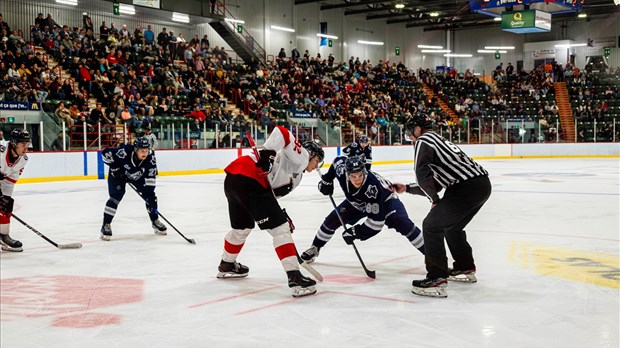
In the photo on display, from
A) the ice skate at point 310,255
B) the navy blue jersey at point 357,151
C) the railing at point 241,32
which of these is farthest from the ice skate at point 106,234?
the railing at point 241,32

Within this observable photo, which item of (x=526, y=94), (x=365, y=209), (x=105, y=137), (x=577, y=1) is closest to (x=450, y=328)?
(x=365, y=209)

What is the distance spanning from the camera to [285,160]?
4.63m

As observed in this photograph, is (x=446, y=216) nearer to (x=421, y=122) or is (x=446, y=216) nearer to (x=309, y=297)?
(x=421, y=122)

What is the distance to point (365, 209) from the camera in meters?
5.11

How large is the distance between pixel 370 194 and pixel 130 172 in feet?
10.4

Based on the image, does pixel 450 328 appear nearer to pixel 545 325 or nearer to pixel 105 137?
pixel 545 325

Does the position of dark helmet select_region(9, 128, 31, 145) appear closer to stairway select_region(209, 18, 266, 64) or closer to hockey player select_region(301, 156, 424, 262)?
hockey player select_region(301, 156, 424, 262)

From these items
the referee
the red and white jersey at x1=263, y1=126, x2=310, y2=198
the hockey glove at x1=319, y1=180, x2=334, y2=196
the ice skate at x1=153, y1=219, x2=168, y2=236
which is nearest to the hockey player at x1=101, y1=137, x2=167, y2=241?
the ice skate at x1=153, y1=219, x2=168, y2=236

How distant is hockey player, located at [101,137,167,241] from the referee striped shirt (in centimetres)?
351

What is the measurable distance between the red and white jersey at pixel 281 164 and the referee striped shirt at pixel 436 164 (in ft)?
2.59

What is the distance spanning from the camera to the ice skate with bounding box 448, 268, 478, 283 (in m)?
4.70

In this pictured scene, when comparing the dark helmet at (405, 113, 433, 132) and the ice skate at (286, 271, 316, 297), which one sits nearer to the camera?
the ice skate at (286, 271, 316, 297)

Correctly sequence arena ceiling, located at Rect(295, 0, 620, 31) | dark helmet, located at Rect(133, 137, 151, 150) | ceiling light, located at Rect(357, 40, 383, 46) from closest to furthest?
dark helmet, located at Rect(133, 137, 151, 150)
arena ceiling, located at Rect(295, 0, 620, 31)
ceiling light, located at Rect(357, 40, 383, 46)

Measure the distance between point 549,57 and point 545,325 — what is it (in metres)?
41.9
